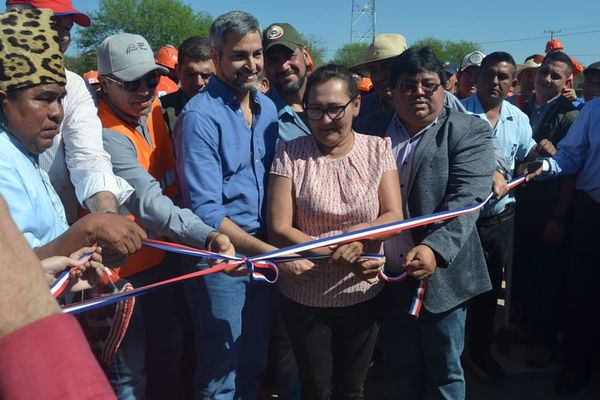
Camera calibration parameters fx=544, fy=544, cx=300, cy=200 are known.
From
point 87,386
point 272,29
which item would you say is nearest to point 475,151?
point 272,29

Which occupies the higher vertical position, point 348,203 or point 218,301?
point 348,203

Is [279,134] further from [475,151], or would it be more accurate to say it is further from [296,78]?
[475,151]

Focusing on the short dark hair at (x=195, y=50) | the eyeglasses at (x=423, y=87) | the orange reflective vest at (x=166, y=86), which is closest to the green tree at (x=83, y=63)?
the orange reflective vest at (x=166, y=86)

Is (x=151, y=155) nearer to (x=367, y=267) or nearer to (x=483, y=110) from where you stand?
(x=367, y=267)

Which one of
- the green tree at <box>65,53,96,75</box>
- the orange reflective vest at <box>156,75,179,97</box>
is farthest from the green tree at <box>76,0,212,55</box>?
the orange reflective vest at <box>156,75,179,97</box>

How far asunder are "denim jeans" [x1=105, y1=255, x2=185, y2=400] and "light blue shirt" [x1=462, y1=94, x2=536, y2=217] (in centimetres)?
223

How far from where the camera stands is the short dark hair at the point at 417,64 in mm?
2771

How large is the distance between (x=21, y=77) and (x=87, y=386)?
161 centimetres

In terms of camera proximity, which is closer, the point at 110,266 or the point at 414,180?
the point at 110,266

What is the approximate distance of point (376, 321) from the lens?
9.21ft

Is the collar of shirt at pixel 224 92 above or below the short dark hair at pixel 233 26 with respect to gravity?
below

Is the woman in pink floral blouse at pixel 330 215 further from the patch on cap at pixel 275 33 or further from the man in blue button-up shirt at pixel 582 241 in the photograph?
the man in blue button-up shirt at pixel 582 241

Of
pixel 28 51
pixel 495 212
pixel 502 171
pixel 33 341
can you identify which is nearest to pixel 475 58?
pixel 495 212

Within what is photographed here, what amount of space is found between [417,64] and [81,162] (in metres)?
1.69
